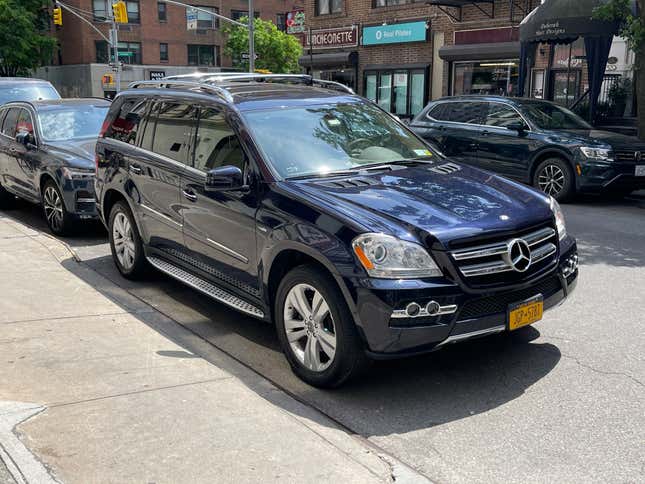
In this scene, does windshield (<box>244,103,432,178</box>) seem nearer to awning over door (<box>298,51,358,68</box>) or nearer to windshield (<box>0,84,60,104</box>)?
windshield (<box>0,84,60,104</box>)

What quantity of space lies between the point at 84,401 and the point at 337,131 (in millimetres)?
2671

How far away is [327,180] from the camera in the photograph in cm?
476

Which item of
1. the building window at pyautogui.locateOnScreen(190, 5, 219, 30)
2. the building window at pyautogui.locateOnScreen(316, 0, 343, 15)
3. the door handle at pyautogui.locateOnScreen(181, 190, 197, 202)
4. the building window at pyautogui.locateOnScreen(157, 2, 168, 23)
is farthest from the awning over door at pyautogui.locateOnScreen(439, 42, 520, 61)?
the building window at pyautogui.locateOnScreen(157, 2, 168, 23)

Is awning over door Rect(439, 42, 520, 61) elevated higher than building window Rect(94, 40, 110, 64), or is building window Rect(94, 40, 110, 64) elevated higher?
building window Rect(94, 40, 110, 64)

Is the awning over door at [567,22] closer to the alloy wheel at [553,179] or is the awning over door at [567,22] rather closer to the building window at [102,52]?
the alloy wheel at [553,179]

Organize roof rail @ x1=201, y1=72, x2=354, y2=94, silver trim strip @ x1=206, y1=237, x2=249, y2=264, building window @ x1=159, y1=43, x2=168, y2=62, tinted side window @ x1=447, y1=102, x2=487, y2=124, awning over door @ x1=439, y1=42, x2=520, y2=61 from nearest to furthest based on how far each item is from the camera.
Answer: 1. silver trim strip @ x1=206, y1=237, x2=249, y2=264
2. roof rail @ x1=201, y1=72, x2=354, y2=94
3. tinted side window @ x1=447, y1=102, x2=487, y2=124
4. awning over door @ x1=439, y1=42, x2=520, y2=61
5. building window @ x1=159, y1=43, x2=168, y2=62

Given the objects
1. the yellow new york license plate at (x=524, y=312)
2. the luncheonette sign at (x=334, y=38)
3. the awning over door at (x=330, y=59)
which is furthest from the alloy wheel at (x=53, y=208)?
the luncheonette sign at (x=334, y=38)

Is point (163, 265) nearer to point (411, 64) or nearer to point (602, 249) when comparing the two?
point (602, 249)

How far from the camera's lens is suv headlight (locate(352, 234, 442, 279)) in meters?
3.90

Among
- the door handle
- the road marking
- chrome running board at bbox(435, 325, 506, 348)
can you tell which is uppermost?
the door handle

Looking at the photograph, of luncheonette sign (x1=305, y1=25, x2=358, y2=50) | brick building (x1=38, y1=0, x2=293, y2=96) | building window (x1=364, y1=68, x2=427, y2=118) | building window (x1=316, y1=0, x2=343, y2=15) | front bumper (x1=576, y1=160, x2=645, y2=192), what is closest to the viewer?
A: front bumper (x1=576, y1=160, x2=645, y2=192)

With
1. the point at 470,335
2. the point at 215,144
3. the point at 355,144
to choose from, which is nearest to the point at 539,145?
the point at 355,144

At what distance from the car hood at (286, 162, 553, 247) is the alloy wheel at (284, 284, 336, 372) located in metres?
0.56

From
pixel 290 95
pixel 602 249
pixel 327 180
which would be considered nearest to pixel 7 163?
pixel 290 95
